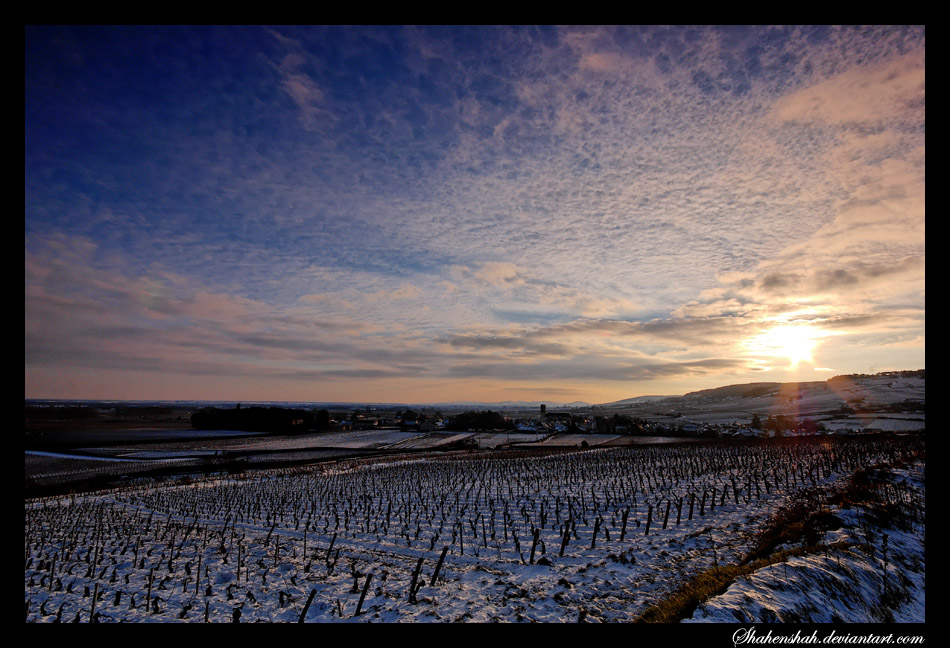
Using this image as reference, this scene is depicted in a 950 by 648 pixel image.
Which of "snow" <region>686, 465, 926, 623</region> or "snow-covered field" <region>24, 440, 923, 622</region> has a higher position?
"snow" <region>686, 465, 926, 623</region>

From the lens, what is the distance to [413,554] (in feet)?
51.0

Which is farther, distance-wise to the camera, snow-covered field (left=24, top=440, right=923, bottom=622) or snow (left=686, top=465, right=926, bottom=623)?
snow-covered field (left=24, top=440, right=923, bottom=622)

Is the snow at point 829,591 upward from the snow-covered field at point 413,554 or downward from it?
upward

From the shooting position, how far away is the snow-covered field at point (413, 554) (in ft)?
35.2

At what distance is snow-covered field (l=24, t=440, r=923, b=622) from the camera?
35.2 feet

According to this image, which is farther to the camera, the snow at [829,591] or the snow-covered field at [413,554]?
the snow-covered field at [413,554]

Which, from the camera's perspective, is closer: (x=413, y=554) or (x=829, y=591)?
(x=829, y=591)

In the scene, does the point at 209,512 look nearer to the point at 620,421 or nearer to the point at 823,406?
the point at 620,421

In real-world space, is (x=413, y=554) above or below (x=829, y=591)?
below
